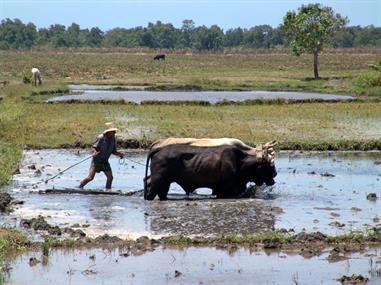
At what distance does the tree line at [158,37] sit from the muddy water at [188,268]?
349ft

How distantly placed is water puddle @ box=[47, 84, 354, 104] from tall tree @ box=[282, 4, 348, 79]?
12080 millimetres

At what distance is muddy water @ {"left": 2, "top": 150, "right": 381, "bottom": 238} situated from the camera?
1212cm

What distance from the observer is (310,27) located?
4894 cm

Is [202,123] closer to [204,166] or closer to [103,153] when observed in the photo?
[103,153]

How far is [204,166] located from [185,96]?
807 inches

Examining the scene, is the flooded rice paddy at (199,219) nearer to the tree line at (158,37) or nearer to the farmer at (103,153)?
the farmer at (103,153)

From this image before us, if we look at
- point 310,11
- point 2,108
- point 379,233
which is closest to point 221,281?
point 379,233

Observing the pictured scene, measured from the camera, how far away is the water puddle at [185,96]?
32.3 metres

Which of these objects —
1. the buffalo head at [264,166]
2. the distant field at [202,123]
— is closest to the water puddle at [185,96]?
the distant field at [202,123]

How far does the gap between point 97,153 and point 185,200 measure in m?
2.00

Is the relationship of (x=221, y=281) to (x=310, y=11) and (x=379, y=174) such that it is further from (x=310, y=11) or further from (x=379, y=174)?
(x=310, y=11)

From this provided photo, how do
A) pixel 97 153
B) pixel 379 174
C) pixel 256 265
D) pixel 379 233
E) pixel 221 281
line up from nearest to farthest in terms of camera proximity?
pixel 221 281
pixel 256 265
pixel 379 233
pixel 97 153
pixel 379 174

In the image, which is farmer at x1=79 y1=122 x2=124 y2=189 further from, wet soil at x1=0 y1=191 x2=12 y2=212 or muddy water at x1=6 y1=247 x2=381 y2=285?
muddy water at x1=6 y1=247 x2=381 y2=285

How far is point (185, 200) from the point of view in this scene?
14.4 metres
